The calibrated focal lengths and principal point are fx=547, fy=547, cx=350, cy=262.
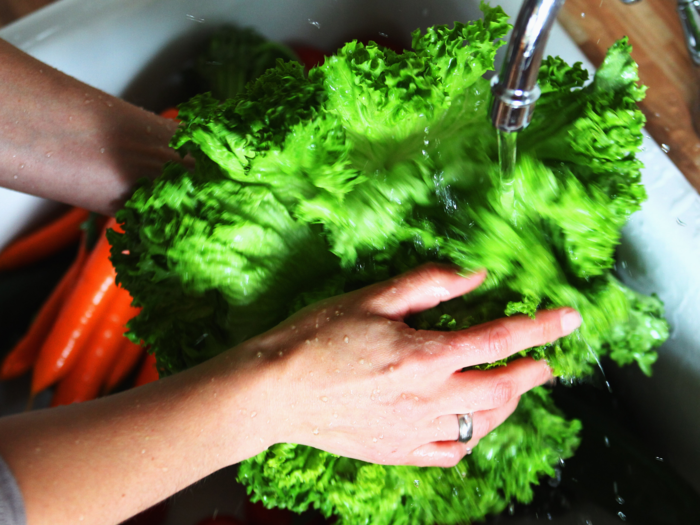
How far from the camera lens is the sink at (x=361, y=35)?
44.1 inches

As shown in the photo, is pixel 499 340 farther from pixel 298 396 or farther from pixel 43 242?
pixel 43 242

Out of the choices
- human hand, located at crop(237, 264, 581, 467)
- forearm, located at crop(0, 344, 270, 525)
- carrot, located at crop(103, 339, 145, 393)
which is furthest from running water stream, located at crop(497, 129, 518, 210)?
carrot, located at crop(103, 339, 145, 393)

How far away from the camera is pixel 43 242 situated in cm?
166

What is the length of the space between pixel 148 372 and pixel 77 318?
0.26 meters

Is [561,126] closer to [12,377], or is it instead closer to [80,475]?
[80,475]

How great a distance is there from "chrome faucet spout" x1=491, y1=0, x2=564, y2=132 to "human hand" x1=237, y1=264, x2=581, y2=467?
0.26 m

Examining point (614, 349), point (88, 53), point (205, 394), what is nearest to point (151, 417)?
point (205, 394)

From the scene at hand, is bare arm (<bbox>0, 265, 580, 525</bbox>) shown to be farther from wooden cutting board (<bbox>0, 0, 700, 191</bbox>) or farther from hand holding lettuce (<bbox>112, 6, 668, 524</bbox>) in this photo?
wooden cutting board (<bbox>0, 0, 700, 191</bbox>)

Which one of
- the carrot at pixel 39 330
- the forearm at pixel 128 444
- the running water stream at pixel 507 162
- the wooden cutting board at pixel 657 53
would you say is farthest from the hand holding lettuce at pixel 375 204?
the carrot at pixel 39 330

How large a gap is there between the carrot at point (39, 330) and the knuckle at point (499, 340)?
1.33 metres

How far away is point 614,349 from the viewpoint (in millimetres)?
1157

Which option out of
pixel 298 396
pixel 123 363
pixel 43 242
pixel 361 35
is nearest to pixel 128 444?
pixel 298 396

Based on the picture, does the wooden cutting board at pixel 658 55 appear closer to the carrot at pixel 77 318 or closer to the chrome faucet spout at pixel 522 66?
the chrome faucet spout at pixel 522 66

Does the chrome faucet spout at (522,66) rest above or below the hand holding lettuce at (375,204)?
above
